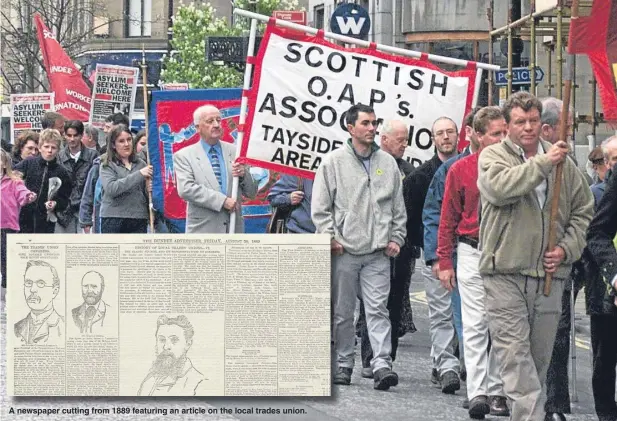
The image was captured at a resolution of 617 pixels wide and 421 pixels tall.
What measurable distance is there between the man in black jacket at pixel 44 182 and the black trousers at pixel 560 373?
282 inches

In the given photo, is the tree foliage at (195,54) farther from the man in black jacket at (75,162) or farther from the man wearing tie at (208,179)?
the man wearing tie at (208,179)

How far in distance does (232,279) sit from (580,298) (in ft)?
34.7

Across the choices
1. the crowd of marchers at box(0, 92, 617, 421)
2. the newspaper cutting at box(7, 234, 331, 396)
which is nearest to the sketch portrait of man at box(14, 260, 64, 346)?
the newspaper cutting at box(7, 234, 331, 396)

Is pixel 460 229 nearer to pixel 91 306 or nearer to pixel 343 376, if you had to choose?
pixel 343 376

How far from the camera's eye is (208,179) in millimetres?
11516

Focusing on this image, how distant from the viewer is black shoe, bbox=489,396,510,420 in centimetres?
973

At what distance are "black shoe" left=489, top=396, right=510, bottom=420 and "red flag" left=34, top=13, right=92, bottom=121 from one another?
1523 cm

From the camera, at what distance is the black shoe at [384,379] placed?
34.7 feet

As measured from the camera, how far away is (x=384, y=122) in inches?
470

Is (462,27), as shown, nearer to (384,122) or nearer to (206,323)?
(384,122)

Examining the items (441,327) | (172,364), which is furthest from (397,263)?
(172,364)

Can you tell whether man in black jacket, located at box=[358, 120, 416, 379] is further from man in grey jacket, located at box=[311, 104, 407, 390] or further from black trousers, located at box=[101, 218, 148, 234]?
black trousers, located at box=[101, 218, 148, 234]

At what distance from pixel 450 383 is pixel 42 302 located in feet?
11.3

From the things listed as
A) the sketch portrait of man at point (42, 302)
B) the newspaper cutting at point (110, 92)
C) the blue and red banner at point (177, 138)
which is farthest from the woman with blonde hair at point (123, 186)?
the newspaper cutting at point (110, 92)
